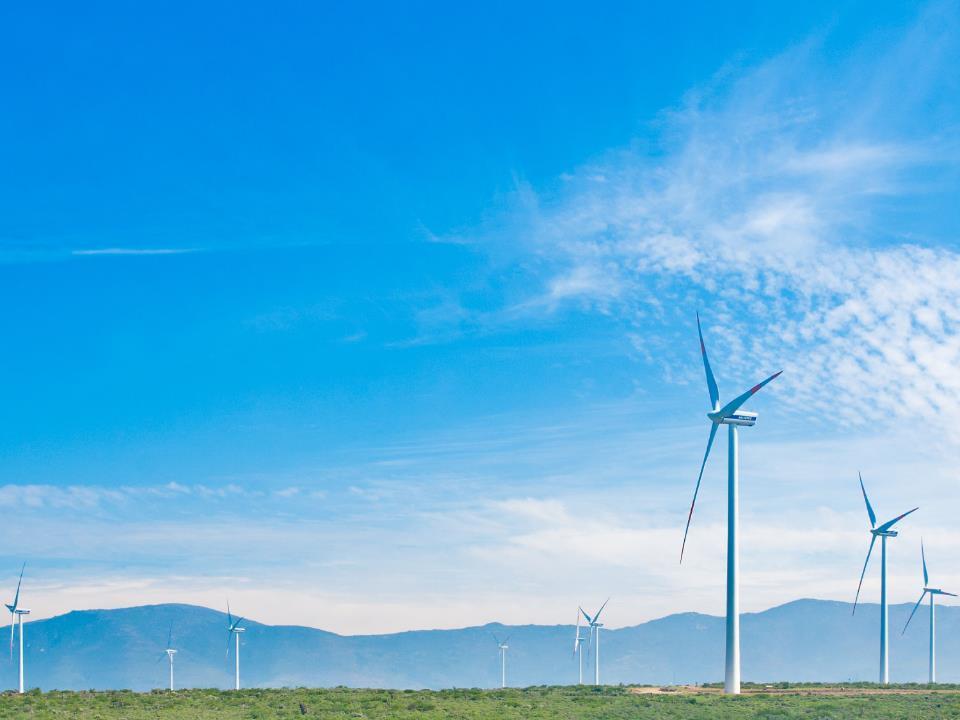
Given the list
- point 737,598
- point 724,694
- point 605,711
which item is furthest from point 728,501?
point 605,711

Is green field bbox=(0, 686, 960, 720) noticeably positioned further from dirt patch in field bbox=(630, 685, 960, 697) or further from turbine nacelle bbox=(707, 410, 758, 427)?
turbine nacelle bbox=(707, 410, 758, 427)

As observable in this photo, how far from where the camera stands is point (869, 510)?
16488 centimetres

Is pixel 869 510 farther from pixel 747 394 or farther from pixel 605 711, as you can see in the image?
pixel 605 711

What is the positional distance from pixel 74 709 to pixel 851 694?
235 feet

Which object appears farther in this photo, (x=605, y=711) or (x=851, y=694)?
(x=851, y=694)

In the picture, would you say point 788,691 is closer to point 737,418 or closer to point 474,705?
point 737,418

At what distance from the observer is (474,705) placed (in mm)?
100750

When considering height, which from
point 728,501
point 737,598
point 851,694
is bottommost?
point 851,694

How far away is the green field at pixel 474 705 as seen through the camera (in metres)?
94.2

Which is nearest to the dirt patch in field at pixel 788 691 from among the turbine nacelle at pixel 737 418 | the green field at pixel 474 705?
the green field at pixel 474 705

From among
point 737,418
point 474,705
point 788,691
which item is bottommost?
point 788,691

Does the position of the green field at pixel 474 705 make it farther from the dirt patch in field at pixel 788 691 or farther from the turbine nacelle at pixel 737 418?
the turbine nacelle at pixel 737 418

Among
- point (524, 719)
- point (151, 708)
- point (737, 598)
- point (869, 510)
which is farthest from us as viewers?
point (869, 510)

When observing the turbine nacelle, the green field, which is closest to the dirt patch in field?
the green field
